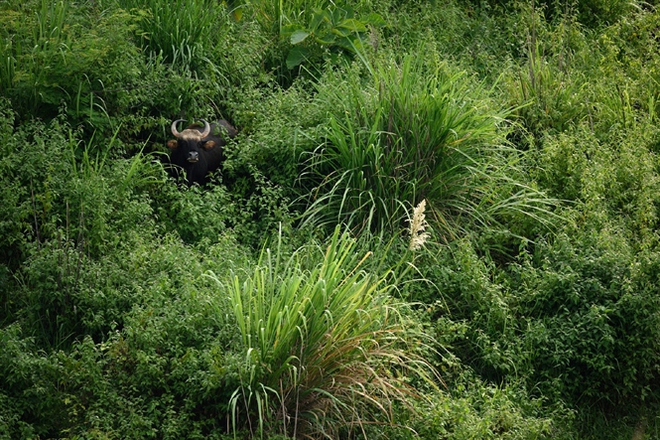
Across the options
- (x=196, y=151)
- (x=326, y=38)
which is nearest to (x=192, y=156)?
(x=196, y=151)

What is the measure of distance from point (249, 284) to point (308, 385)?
0.79 meters

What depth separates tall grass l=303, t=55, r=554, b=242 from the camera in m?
7.73

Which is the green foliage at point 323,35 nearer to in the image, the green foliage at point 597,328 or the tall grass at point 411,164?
the tall grass at point 411,164

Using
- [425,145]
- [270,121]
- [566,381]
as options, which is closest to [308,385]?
[566,381]

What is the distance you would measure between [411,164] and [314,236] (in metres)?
1.08

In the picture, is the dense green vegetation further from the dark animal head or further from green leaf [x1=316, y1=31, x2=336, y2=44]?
the dark animal head

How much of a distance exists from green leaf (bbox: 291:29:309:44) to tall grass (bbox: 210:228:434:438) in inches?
159

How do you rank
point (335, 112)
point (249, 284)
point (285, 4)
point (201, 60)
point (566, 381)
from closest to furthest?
point (249, 284) < point (566, 381) < point (335, 112) < point (201, 60) < point (285, 4)

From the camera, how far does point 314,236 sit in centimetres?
742

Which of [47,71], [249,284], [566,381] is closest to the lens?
[249,284]

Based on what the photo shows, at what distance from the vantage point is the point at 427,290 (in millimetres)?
7195

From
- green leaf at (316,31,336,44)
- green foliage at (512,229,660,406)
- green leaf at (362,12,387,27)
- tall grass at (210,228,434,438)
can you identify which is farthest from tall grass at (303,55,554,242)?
green leaf at (362,12,387,27)

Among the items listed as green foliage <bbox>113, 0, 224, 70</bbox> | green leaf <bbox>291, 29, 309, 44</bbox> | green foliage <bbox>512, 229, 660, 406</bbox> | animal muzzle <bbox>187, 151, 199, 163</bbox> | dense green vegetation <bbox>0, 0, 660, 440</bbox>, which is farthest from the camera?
green leaf <bbox>291, 29, 309, 44</bbox>

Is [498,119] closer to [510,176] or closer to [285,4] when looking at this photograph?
[510,176]
